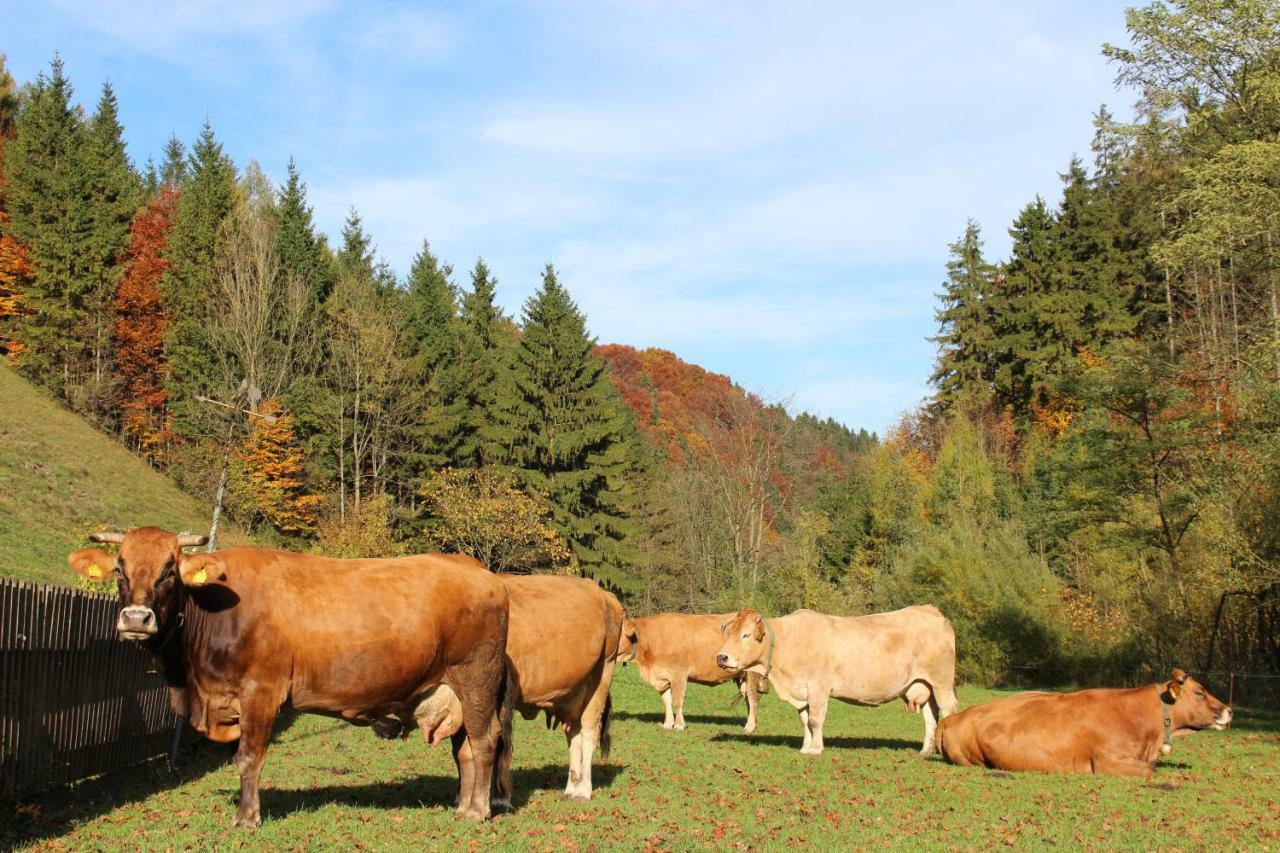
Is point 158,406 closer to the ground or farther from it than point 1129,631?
farther from it

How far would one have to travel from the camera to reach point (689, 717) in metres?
22.8

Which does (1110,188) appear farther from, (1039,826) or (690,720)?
(1039,826)

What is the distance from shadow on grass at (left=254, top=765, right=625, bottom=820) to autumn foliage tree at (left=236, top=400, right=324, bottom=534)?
109 feet

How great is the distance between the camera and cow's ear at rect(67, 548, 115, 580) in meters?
8.67

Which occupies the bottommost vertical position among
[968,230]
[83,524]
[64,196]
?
[83,524]

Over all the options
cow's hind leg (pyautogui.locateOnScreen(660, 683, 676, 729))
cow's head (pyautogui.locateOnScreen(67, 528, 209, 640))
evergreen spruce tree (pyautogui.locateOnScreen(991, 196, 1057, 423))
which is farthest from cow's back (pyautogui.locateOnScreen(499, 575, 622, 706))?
evergreen spruce tree (pyautogui.locateOnScreen(991, 196, 1057, 423))

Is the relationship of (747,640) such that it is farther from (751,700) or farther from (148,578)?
(148,578)

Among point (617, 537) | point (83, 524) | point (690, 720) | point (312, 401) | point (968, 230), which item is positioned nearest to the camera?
point (690, 720)

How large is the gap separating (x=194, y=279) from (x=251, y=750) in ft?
170

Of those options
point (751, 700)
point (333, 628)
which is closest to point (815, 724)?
point (751, 700)

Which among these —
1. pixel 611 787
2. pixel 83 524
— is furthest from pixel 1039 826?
pixel 83 524

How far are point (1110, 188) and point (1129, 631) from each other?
1723 inches

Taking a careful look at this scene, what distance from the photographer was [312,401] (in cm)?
5125

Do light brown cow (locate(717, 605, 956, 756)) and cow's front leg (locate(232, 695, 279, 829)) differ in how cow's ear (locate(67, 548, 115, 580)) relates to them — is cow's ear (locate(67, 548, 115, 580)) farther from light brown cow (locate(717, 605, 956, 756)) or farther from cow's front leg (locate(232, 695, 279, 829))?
light brown cow (locate(717, 605, 956, 756))
